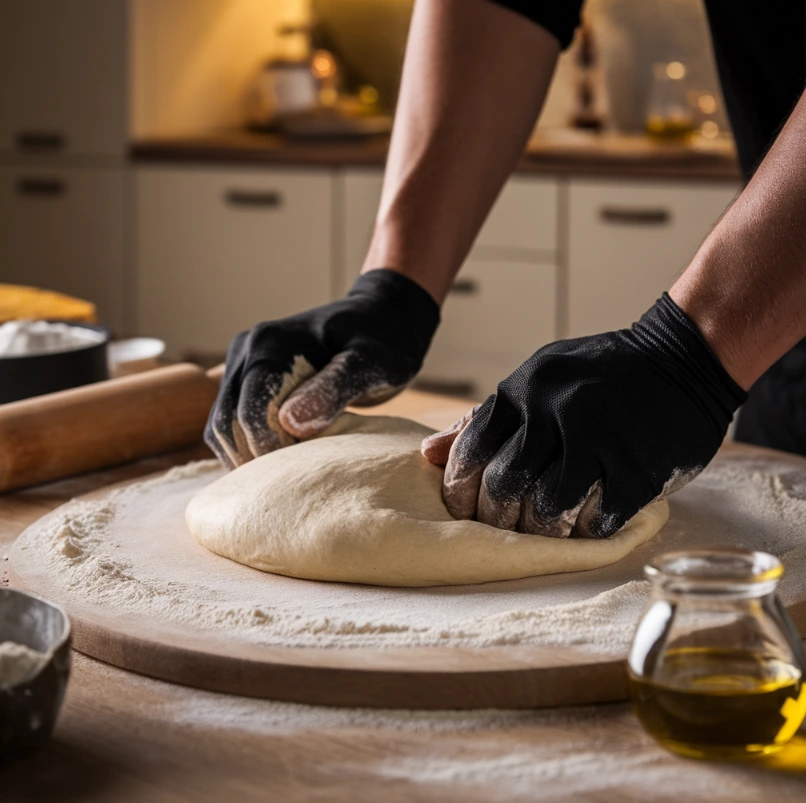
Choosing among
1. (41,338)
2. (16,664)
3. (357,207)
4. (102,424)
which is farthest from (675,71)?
(16,664)

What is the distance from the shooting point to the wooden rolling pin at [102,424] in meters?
1.14

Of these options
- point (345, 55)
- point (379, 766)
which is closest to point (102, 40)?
point (345, 55)

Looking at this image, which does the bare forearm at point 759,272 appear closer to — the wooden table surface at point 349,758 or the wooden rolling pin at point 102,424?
the wooden table surface at point 349,758

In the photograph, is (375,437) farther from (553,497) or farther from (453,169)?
(453,169)

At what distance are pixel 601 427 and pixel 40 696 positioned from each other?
0.44 m

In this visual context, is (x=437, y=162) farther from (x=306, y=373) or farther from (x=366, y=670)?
(x=366, y=670)

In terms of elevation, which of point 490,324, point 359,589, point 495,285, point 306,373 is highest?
point 306,373

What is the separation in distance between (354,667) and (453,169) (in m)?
0.70

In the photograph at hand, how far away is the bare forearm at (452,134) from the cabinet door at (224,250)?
1888 millimetres

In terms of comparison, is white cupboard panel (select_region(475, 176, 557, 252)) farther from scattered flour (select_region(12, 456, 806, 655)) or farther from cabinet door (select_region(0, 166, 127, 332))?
scattered flour (select_region(12, 456, 806, 655))

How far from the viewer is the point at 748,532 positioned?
0.98 m

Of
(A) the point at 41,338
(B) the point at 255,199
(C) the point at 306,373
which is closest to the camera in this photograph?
(C) the point at 306,373

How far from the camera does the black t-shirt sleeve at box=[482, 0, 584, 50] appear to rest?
4.13ft

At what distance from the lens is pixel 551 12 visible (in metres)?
1.27
